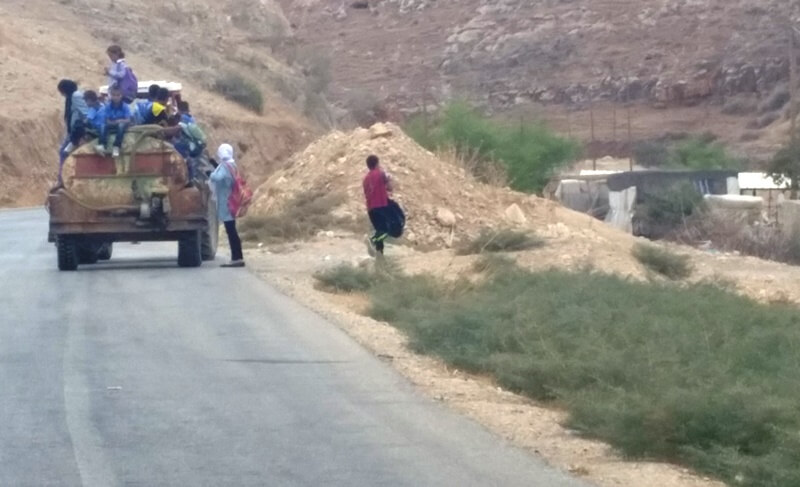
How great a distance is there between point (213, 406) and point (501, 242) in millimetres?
14032

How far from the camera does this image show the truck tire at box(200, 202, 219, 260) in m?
24.4

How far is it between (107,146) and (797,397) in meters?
14.5

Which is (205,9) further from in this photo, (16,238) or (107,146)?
(107,146)

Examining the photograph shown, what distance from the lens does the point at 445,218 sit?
101 feet

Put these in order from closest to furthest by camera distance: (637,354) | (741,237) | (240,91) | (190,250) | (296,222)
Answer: (637,354) → (190,250) → (296,222) → (741,237) → (240,91)

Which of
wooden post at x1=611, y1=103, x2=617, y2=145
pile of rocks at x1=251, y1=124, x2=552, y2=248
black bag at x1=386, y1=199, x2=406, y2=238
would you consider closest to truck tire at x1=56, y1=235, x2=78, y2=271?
black bag at x1=386, y1=199, x2=406, y2=238

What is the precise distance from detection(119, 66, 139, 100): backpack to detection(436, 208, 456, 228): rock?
812cm

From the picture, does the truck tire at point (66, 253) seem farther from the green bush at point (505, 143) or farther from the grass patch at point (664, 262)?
the green bush at point (505, 143)

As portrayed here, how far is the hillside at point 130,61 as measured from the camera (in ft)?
196

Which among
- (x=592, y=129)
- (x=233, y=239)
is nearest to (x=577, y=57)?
(x=592, y=129)

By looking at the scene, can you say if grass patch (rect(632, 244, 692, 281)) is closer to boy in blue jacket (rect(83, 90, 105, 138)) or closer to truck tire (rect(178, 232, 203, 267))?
truck tire (rect(178, 232, 203, 267))

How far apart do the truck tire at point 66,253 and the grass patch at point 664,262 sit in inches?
374

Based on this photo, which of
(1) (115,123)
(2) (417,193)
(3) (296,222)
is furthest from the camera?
(2) (417,193)

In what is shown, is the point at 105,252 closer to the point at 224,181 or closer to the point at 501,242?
the point at 224,181
